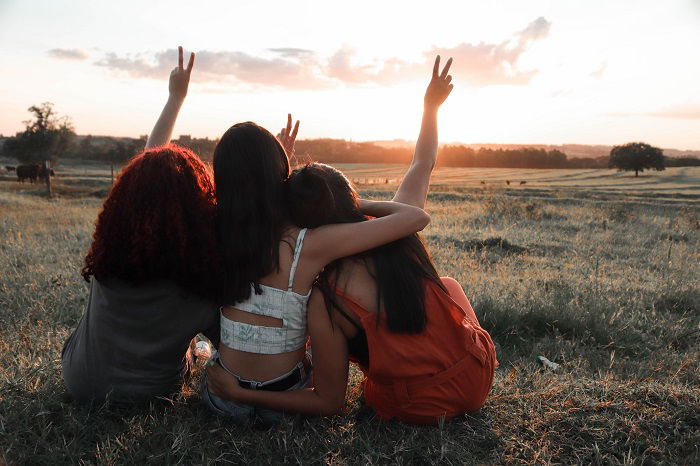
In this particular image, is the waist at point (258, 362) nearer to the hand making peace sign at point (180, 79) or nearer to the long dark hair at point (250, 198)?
the long dark hair at point (250, 198)

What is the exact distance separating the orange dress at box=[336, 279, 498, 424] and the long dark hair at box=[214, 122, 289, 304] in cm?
38

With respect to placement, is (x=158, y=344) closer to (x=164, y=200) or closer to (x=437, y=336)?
(x=164, y=200)

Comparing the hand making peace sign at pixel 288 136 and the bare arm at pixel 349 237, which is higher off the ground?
the hand making peace sign at pixel 288 136

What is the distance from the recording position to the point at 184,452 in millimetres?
2225

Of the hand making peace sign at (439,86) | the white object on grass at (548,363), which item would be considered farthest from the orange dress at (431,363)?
the white object on grass at (548,363)

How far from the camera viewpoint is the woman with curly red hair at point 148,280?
2.00 m

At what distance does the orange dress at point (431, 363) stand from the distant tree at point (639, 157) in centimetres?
5551

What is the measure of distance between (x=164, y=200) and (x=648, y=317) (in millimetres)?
4715

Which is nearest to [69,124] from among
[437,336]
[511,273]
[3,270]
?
[3,270]

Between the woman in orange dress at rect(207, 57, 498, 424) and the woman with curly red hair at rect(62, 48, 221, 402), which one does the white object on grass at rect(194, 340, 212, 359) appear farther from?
the woman in orange dress at rect(207, 57, 498, 424)

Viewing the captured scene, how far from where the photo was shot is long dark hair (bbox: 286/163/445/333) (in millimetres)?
1995

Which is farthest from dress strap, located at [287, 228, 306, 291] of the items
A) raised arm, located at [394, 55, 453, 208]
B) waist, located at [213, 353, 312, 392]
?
raised arm, located at [394, 55, 453, 208]

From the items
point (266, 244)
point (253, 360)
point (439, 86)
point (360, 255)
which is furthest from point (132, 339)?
point (439, 86)

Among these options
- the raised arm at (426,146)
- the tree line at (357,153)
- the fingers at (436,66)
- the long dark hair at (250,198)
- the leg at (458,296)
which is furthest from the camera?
the tree line at (357,153)
